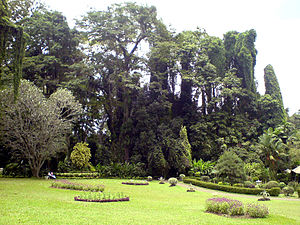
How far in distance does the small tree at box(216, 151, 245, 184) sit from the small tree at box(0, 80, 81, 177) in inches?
585

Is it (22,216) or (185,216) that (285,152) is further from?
(22,216)

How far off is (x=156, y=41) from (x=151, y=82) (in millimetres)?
5663

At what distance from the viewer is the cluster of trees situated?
33031mm

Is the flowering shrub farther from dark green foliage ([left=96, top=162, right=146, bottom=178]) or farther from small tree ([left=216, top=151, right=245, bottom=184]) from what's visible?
dark green foliage ([left=96, top=162, right=146, bottom=178])

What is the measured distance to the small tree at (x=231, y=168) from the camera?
24.0 m

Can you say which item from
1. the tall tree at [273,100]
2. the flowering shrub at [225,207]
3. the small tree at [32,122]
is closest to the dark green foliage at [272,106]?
the tall tree at [273,100]

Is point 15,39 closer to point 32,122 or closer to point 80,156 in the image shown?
point 32,122

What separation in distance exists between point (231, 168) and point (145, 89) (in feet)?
60.4

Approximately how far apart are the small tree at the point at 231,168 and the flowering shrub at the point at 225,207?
12.2 m

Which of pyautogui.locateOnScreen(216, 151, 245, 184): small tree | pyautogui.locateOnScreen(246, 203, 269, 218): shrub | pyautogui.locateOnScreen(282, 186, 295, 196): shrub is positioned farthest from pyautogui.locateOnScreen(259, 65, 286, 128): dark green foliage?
pyautogui.locateOnScreen(246, 203, 269, 218): shrub

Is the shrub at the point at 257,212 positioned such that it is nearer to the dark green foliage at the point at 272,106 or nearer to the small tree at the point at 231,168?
the small tree at the point at 231,168

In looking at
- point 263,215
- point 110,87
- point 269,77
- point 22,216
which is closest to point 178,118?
point 110,87

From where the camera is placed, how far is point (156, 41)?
36.0 metres

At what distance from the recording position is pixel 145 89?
127 ft
